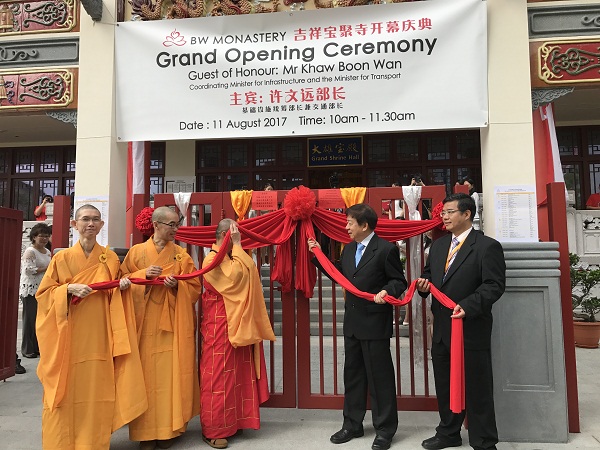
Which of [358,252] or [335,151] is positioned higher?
[335,151]

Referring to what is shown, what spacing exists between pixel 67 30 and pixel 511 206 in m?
4.13

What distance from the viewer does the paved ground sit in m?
3.19

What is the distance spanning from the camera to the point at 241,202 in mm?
3781

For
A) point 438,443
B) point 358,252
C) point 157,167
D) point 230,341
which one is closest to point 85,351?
point 230,341

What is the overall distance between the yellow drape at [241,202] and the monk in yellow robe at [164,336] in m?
0.63

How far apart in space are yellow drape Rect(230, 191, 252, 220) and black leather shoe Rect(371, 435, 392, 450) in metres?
1.93

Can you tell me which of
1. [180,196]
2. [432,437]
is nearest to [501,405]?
[432,437]

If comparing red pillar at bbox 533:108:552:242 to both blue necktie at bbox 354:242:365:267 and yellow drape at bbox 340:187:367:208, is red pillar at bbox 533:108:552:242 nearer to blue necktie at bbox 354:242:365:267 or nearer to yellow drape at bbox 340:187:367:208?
yellow drape at bbox 340:187:367:208

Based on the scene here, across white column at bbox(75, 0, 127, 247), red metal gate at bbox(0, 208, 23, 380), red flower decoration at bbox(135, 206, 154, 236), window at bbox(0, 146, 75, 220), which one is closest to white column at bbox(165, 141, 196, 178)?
window at bbox(0, 146, 75, 220)

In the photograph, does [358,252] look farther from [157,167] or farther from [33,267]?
[157,167]

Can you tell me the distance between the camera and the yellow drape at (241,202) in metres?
3.78

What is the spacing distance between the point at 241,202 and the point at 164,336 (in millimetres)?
1196

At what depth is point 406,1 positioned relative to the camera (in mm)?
3924

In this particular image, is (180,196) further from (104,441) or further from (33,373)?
(33,373)
